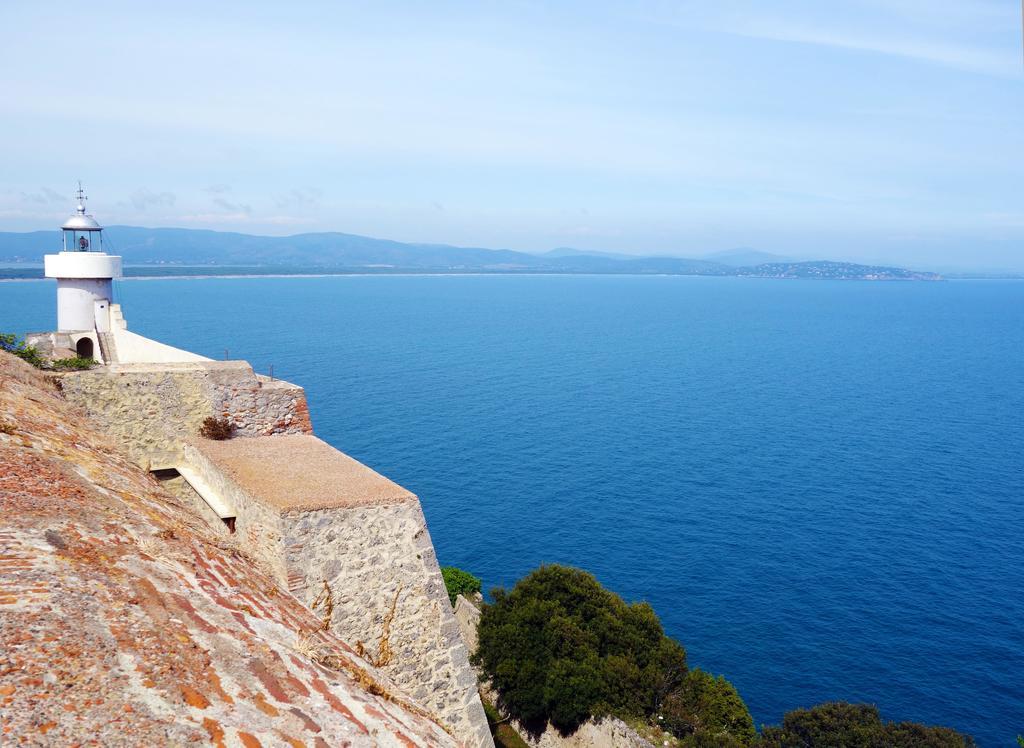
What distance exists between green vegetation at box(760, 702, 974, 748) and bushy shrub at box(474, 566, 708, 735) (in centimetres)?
338

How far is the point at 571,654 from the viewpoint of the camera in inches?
897

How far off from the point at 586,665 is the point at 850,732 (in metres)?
7.68

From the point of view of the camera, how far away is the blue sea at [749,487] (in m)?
31.0

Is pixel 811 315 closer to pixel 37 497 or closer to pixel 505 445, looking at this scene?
pixel 505 445

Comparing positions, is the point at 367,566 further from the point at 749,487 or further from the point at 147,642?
the point at 749,487

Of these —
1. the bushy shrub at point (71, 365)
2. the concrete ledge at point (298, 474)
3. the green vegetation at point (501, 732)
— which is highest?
the bushy shrub at point (71, 365)

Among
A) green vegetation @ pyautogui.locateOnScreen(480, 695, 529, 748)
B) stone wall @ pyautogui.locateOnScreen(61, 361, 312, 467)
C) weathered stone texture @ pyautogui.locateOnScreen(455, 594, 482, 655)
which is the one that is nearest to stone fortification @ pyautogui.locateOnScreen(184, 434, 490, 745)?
stone wall @ pyautogui.locateOnScreen(61, 361, 312, 467)

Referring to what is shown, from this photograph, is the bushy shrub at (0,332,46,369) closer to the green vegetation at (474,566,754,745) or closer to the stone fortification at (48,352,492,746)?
the stone fortification at (48,352,492,746)

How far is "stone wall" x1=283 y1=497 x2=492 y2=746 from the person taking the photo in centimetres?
1041

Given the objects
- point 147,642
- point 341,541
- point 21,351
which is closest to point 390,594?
point 341,541

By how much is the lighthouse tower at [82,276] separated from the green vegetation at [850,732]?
87.1 ft

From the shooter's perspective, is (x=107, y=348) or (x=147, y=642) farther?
(x=107, y=348)

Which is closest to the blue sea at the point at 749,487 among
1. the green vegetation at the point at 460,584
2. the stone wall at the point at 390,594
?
the green vegetation at the point at 460,584

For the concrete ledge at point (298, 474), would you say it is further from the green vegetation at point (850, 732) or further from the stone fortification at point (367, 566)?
the green vegetation at point (850, 732)
